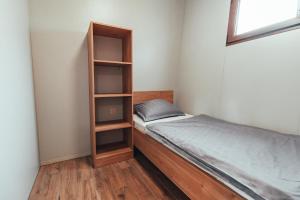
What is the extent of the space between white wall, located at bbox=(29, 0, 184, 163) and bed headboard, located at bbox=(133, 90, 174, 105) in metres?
0.15

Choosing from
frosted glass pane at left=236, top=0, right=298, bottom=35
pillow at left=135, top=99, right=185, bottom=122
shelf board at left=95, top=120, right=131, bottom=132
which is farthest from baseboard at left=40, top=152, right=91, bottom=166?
frosted glass pane at left=236, top=0, right=298, bottom=35

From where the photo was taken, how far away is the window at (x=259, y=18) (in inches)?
57.6

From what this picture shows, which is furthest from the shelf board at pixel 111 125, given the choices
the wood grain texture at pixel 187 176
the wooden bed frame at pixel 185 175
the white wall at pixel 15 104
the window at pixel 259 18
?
the window at pixel 259 18

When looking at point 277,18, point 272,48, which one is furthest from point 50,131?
point 277,18

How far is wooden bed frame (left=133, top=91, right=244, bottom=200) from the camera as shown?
3.21 ft

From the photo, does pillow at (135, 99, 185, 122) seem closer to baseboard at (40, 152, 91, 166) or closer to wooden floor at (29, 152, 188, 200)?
wooden floor at (29, 152, 188, 200)

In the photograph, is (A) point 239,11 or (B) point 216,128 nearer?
(B) point 216,128

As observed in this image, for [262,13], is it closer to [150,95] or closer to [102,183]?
[150,95]

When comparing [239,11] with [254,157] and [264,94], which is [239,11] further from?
[254,157]

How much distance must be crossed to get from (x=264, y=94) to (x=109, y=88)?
191 centimetres

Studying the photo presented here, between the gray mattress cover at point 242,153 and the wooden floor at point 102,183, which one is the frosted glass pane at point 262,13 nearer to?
the gray mattress cover at point 242,153

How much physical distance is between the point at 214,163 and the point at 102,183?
1.21 metres

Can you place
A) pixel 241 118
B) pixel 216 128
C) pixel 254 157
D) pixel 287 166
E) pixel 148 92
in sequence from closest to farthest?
pixel 287 166 → pixel 254 157 → pixel 216 128 → pixel 241 118 → pixel 148 92

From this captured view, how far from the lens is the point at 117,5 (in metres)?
2.12
